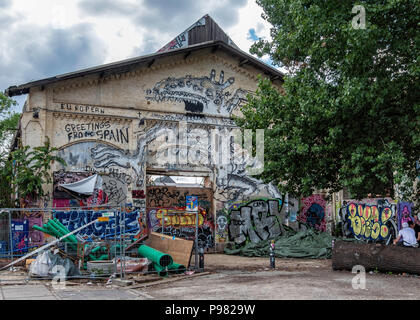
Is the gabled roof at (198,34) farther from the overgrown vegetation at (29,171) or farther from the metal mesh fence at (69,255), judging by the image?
the metal mesh fence at (69,255)

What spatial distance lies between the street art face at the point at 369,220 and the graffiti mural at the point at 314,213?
56.8 inches

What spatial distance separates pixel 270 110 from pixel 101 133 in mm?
9146

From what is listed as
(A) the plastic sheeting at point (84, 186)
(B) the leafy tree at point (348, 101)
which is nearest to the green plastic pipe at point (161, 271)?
(B) the leafy tree at point (348, 101)

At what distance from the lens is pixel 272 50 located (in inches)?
657

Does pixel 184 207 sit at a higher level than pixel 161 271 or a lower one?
higher

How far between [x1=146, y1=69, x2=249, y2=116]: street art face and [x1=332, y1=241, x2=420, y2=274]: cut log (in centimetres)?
1145

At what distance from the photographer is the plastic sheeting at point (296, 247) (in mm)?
19562

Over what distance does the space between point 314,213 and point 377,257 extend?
40.8 ft

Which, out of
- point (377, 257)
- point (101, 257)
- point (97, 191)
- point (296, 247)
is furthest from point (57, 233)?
point (296, 247)

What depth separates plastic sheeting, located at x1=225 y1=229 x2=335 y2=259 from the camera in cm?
1956

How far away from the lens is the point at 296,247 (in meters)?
20.6

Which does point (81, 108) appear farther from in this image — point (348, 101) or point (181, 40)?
point (348, 101)

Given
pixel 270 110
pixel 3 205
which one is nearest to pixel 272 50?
pixel 270 110
